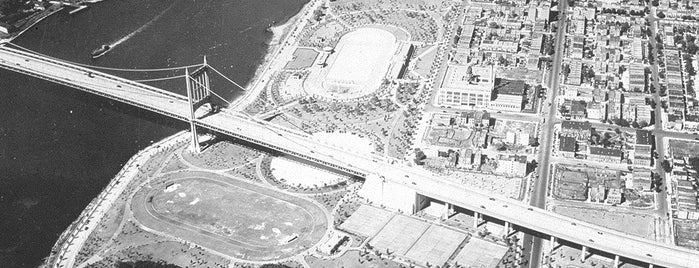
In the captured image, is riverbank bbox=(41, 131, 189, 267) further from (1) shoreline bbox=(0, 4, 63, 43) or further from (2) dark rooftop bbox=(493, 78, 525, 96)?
(1) shoreline bbox=(0, 4, 63, 43)

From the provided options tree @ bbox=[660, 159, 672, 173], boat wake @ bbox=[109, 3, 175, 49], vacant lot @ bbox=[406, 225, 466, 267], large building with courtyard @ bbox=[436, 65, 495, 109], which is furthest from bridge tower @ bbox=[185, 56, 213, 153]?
tree @ bbox=[660, 159, 672, 173]

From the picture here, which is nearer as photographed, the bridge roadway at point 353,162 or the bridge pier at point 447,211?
the bridge roadway at point 353,162

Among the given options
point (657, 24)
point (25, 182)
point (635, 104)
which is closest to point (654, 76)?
point (635, 104)

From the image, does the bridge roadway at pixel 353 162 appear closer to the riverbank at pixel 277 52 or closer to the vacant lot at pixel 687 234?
the vacant lot at pixel 687 234

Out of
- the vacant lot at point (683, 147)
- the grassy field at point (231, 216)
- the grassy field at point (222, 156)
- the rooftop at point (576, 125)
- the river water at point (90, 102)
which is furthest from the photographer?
the rooftop at point (576, 125)

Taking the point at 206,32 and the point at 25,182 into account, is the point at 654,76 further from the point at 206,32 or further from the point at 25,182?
the point at 25,182

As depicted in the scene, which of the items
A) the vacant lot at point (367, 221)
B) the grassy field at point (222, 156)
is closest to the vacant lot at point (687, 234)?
the vacant lot at point (367, 221)
